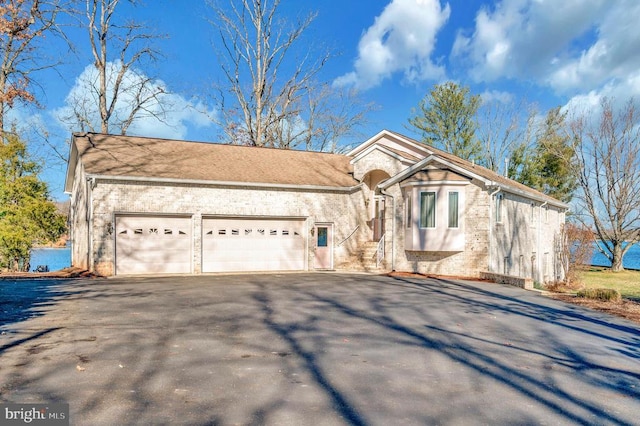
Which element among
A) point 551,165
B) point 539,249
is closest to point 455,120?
point 551,165

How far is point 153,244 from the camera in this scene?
1727 cm

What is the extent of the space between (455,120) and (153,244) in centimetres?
3171

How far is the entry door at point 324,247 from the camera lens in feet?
66.2

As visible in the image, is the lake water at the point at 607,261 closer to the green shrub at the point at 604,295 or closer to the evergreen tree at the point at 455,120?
the evergreen tree at the point at 455,120

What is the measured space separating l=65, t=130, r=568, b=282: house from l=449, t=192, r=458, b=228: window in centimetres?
4

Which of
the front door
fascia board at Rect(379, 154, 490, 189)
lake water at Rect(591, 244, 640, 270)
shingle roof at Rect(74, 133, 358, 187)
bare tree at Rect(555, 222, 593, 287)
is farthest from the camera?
lake water at Rect(591, 244, 640, 270)

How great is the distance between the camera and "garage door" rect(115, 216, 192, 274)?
16812 millimetres

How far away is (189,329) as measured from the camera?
8.04 m

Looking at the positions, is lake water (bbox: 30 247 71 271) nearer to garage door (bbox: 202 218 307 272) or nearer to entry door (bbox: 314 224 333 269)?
garage door (bbox: 202 218 307 272)

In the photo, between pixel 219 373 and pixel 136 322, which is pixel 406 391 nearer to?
pixel 219 373

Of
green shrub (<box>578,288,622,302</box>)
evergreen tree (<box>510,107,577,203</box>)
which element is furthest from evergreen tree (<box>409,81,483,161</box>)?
green shrub (<box>578,288,622,302</box>)

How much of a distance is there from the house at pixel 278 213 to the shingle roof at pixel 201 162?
0.08 meters

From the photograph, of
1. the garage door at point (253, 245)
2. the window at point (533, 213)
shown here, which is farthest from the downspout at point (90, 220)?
the window at point (533, 213)

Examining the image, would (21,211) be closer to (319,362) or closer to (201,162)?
(201,162)
